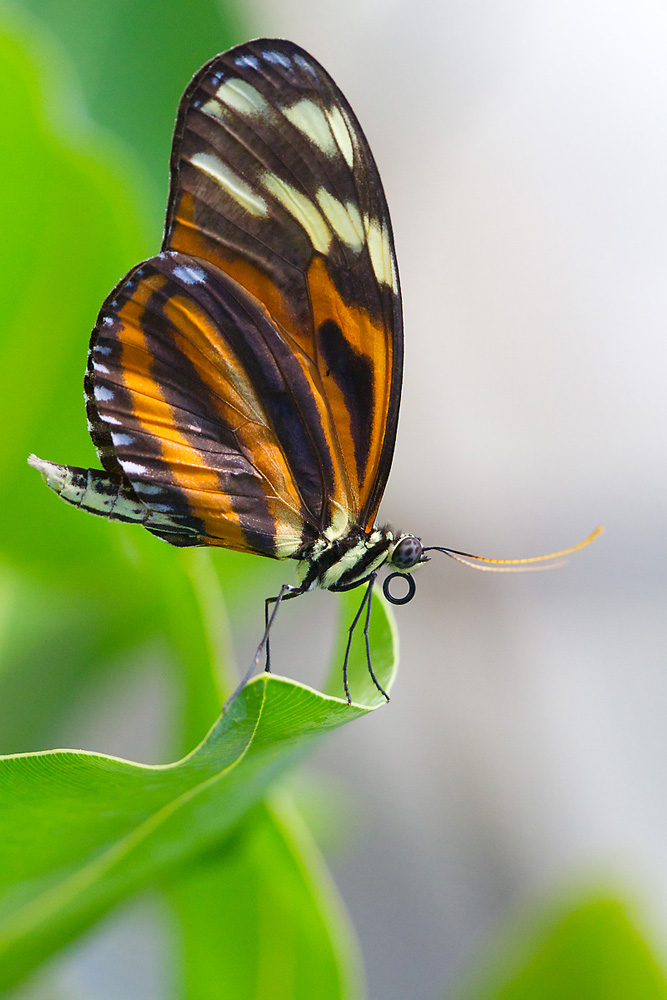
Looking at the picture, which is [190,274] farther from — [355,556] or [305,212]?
[355,556]

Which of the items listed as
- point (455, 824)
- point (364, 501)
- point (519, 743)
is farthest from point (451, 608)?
point (364, 501)

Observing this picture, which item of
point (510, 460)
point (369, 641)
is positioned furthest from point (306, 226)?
point (510, 460)

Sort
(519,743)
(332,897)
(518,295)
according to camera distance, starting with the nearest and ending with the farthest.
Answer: (332,897) < (519,743) < (518,295)

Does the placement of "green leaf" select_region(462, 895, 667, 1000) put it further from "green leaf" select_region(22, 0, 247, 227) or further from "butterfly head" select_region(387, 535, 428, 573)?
"green leaf" select_region(22, 0, 247, 227)

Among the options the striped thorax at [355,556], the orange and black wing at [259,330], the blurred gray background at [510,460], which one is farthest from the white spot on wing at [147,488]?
the blurred gray background at [510,460]

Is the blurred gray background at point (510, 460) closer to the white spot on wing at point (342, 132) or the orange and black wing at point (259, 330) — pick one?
the orange and black wing at point (259, 330)

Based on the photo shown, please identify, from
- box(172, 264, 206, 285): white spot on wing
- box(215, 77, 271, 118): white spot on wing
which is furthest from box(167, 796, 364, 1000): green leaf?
box(215, 77, 271, 118): white spot on wing

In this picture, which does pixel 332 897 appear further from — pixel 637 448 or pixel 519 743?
pixel 637 448
